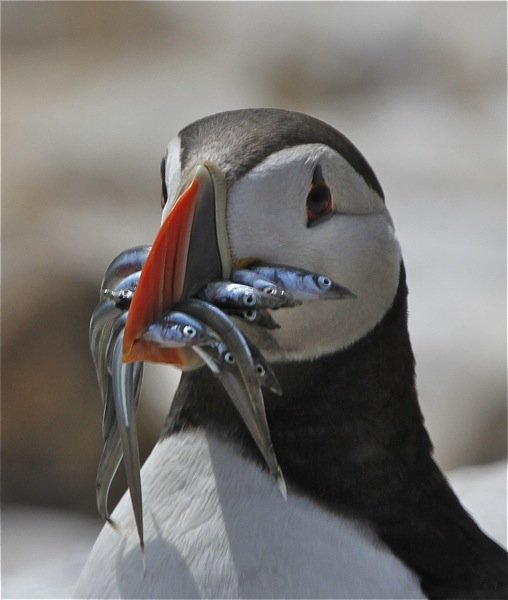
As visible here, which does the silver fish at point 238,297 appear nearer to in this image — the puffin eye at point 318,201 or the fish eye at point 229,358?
the fish eye at point 229,358

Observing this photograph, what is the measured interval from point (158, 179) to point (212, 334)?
4.95 metres

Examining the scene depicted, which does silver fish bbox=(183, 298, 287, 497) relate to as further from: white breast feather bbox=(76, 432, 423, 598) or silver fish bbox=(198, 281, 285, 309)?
white breast feather bbox=(76, 432, 423, 598)

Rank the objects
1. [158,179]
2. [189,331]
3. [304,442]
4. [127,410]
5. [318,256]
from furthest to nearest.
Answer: [158,179], [304,442], [318,256], [127,410], [189,331]

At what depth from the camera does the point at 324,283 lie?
5.91 feet

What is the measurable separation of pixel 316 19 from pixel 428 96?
→ 1022mm

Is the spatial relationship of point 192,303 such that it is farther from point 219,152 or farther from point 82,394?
point 82,394

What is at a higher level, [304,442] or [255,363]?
[255,363]

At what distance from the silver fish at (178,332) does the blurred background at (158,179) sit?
212cm

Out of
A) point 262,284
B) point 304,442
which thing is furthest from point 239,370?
point 304,442

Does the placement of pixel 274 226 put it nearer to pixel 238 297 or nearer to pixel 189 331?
pixel 238 297

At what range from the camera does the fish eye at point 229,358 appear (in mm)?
1740

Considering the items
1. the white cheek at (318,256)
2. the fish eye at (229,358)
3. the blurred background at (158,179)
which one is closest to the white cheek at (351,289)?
the white cheek at (318,256)

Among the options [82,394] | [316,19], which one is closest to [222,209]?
[82,394]

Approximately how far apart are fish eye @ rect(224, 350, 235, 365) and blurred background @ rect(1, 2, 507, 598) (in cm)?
208
